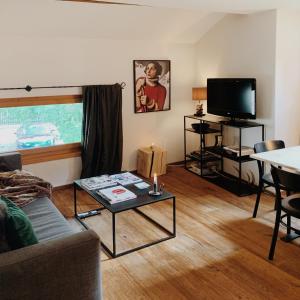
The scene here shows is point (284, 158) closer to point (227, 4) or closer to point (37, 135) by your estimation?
point (227, 4)

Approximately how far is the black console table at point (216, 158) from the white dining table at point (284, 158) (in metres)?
1.02

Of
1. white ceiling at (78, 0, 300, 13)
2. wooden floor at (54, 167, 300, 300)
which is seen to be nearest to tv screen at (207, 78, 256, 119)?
white ceiling at (78, 0, 300, 13)

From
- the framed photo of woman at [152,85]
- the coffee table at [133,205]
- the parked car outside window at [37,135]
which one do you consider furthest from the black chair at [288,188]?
the parked car outside window at [37,135]

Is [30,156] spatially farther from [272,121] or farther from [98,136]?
[272,121]

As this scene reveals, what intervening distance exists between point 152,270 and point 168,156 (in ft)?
9.59

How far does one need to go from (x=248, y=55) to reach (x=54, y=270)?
3.56 meters

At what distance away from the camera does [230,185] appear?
461 centimetres

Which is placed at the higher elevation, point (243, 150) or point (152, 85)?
point (152, 85)

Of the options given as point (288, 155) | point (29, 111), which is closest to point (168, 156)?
point (29, 111)

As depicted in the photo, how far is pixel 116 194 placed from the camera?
10.4ft

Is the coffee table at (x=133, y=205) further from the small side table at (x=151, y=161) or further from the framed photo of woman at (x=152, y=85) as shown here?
the framed photo of woman at (x=152, y=85)

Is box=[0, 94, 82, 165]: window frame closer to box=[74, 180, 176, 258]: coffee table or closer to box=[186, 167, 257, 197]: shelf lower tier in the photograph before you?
box=[74, 180, 176, 258]: coffee table

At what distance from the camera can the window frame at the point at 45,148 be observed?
4156 millimetres

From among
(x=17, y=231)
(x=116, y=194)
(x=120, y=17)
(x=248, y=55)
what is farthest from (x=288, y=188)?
(x=120, y=17)
